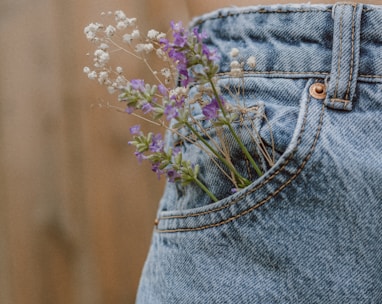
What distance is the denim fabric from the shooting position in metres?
0.67

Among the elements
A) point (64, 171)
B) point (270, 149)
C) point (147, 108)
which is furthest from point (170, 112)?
point (64, 171)

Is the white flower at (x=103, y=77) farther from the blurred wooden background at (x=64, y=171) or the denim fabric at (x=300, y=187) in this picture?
the blurred wooden background at (x=64, y=171)

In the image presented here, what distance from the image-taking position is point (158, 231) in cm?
83

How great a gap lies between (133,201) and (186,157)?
1.99ft

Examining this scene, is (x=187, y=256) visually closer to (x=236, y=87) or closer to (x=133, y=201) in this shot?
(x=236, y=87)

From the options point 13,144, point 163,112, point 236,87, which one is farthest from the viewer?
point 13,144

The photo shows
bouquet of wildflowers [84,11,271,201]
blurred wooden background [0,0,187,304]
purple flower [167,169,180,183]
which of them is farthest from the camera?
blurred wooden background [0,0,187,304]

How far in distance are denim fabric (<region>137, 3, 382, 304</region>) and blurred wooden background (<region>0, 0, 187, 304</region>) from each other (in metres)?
0.59

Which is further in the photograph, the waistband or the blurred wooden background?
the blurred wooden background

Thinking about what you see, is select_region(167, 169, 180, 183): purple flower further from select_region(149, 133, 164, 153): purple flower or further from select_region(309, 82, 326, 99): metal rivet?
select_region(309, 82, 326, 99): metal rivet

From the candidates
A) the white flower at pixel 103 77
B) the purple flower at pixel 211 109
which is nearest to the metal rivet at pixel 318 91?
the purple flower at pixel 211 109

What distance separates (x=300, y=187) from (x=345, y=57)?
17 centimetres

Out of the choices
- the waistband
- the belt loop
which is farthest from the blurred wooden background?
the belt loop

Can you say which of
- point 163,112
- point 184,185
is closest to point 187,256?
point 184,185
